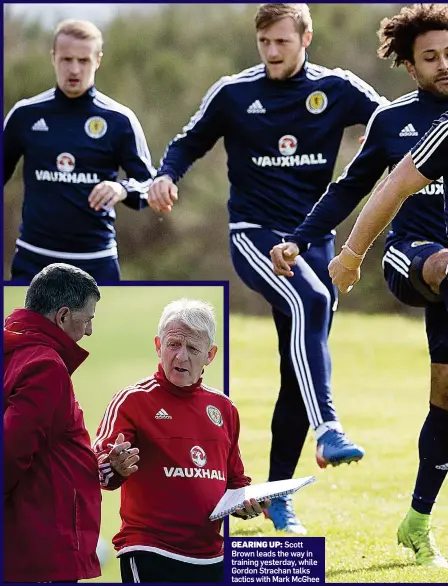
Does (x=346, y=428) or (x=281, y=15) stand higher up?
(x=281, y=15)

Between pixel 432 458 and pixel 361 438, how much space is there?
3730 millimetres

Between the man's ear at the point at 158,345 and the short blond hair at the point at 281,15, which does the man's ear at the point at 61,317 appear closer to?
the man's ear at the point at 158,345

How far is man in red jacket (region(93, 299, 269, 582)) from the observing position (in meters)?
5.13

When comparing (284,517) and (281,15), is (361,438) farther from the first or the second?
(281,15)

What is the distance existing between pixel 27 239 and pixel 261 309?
11584 mm

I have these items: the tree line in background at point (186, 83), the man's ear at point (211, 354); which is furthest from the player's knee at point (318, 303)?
the tree line in background at point (186, 83)

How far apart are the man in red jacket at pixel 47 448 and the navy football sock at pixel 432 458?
2.01 meters

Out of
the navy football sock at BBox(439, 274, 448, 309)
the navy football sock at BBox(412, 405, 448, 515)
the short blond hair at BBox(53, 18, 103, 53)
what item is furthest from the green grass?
the short blond hair at BBox(53, 18, 103, 53)

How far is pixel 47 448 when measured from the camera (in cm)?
472

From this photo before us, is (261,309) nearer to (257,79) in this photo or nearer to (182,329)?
(257,79)

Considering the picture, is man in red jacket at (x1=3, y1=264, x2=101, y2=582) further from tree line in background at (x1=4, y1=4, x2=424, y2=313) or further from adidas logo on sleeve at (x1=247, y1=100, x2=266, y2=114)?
tree line in background at (x1=4, y1=4, x2=424, y2=313)

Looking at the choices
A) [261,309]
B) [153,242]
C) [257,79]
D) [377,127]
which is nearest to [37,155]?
[257,79]

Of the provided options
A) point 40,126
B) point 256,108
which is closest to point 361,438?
point 40,126

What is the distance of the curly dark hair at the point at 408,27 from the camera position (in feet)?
20.7
